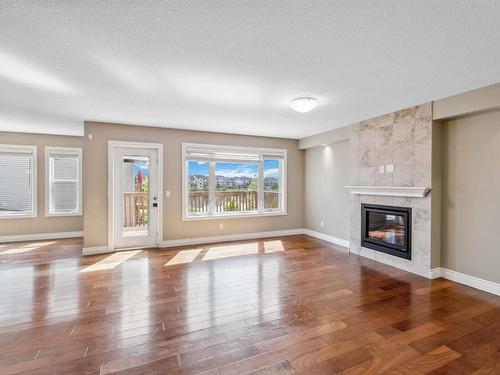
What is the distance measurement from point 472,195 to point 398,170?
101 cm

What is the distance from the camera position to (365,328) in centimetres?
250

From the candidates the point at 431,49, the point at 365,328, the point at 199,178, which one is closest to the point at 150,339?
the point at 365,328

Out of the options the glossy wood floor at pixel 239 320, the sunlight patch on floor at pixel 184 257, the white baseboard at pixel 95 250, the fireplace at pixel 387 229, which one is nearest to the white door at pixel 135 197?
the white baseboard at pixel 95 250

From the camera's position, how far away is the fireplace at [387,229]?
4172 millimetres

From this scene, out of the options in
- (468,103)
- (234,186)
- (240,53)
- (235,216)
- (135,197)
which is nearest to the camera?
(240,53)

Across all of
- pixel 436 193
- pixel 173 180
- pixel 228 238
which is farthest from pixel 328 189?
pixel 173 180

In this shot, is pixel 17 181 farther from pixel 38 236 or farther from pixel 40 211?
pixel 38 236

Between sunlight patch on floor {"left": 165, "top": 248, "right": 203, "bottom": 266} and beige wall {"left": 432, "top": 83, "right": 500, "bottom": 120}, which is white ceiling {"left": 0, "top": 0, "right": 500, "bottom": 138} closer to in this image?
beige wall {"left": 432, "top": 83, "right": 500, "bottom": 120}

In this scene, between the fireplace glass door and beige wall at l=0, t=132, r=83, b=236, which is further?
beige wall at l=0, t=132, r=83, b=236

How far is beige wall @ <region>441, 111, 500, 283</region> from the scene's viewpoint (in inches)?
133

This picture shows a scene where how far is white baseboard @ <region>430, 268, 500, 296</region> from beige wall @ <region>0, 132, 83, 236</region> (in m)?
7.71

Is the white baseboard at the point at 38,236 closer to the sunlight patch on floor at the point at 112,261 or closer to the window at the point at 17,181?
the window at the point at 17,181

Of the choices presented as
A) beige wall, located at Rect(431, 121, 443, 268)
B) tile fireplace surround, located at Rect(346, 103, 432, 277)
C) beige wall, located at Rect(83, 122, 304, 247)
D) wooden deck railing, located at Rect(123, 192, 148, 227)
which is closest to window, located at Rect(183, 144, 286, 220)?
beige wall, located at Rect(83, 122, 304, 247)

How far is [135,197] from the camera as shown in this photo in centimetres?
545
